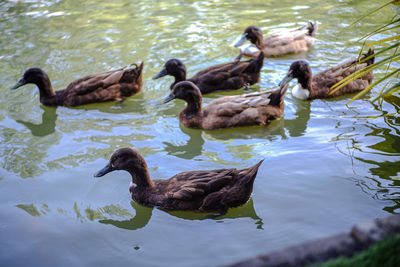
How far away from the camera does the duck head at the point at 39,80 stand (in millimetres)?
8289

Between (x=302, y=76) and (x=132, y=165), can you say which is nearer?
(x=132, y=165)

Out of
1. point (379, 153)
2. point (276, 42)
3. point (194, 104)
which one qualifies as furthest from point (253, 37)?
point (379, 153)

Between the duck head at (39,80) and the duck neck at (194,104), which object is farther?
the duck head at (39,80)

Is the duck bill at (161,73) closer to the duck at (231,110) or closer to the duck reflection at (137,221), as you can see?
the duck at (231,110)

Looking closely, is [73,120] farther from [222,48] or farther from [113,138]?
[222,48]

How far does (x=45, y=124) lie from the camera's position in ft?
25.8

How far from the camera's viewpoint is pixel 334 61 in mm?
9195

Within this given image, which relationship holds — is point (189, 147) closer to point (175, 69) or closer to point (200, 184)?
point (200, 184)

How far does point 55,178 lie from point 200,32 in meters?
6.03

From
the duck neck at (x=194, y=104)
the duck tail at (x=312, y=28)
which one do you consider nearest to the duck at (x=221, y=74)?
the duck neck at (x=194, y=104)

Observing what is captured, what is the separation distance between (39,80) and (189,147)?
10.8ft

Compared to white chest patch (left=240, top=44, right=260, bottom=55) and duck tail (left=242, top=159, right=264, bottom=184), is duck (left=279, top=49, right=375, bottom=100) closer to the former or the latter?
white chest patch (left=240, top=44, right=260, bottom=55)

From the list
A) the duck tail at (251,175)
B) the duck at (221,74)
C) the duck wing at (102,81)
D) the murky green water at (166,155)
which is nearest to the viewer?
the murky green water at (166,155)

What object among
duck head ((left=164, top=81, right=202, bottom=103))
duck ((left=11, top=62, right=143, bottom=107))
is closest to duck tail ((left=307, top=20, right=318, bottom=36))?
duck head ((left=164, top=81, right=202, bottom=103))
